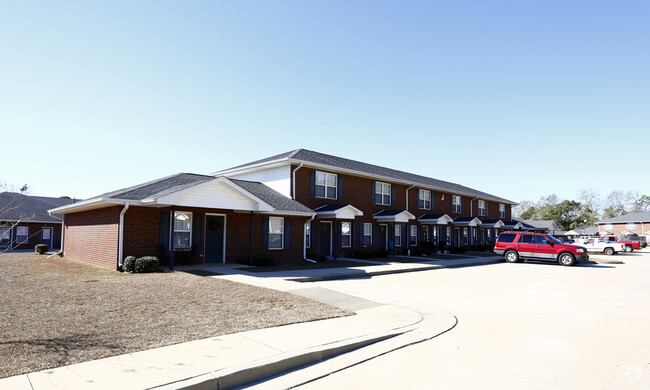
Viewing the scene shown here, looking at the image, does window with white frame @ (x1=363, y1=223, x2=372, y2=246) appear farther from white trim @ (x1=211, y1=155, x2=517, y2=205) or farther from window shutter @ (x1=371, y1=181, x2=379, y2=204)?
white trim @ (x1=211, y1=155, x2=517, y2=205)

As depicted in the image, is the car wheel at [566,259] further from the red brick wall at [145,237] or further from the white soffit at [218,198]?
the white soffit at [218,198]

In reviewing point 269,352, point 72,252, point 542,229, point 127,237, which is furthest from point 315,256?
point 542,229

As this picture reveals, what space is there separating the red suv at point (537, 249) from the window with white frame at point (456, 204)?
9.79 meters

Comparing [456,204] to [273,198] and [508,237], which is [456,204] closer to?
[508,237]

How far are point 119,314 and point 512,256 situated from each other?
2310 cm

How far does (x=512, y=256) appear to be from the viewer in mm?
24906

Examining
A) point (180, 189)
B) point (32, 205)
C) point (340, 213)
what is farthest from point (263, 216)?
point (32, 205)

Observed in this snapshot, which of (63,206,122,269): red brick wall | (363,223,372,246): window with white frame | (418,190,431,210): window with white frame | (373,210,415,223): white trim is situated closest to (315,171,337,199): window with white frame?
(363,223,372,246): window with white frame

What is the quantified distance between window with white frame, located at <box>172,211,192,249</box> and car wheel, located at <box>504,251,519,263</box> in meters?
18.7

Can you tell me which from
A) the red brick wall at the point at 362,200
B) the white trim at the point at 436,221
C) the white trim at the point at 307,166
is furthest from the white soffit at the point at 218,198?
the white trim at the point at 436,221

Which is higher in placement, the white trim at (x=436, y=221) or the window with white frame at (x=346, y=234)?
the white trim at (x=436, y=221)

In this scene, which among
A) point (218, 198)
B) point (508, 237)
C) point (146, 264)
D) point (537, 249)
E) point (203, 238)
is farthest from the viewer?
point (508, 237)

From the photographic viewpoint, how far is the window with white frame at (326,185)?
75.7 ft

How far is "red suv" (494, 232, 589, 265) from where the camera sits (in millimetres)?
22828
